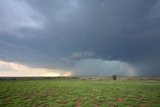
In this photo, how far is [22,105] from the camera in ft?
88.3

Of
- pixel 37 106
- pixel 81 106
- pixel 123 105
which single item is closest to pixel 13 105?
pixel 37 106

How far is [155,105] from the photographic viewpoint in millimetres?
26234

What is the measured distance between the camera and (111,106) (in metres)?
26.5

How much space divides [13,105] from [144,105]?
69.5 feet

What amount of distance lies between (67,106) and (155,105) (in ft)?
45.7

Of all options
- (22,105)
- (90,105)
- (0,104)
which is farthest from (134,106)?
(0,104)

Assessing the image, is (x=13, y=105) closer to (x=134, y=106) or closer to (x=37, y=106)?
(x=37, y=106)

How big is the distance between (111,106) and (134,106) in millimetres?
3563

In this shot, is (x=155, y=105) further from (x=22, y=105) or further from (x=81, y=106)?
(x=22, y=105)

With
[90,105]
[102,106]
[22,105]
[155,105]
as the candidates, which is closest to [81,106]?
[90,105]

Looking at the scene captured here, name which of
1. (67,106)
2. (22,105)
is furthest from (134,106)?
(22,105)

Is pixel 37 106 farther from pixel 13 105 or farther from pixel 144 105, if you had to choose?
pixel 144 105

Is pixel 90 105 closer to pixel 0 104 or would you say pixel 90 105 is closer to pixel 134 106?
pixel 134 106

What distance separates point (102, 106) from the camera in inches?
1040
